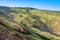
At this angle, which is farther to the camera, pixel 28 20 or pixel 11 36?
pixel 28 20

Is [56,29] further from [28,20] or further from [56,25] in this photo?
[28,20]

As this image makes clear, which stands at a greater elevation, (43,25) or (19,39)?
(19,39)

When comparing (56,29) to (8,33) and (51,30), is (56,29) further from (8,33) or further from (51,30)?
(8,33)

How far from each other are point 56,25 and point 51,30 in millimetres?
17328

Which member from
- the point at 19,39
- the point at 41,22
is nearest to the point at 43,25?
the point at 41,22

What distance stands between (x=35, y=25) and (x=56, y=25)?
87.2 feet

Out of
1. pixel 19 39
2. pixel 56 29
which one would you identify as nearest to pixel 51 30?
pixel 56 29

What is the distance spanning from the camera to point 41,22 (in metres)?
190

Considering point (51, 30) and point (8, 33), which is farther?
point (51, 30)

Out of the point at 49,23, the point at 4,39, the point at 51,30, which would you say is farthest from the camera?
the point at 49,23

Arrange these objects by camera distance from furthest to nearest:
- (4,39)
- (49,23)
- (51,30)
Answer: (49,23)
(51,30)
(4,39)

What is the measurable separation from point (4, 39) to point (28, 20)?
136 m

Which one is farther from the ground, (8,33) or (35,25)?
(8,33)

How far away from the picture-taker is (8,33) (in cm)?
6075
